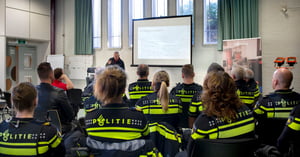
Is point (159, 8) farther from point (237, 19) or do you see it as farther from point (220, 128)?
point (220, 128)

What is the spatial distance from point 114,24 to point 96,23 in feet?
2.32

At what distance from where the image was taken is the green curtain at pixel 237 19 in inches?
253

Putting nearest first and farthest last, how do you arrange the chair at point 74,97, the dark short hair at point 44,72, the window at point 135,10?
the dark short hair at point 44,72 < the chair at point 74,97 < the window at point 135,10

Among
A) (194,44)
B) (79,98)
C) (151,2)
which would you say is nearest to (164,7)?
(151,2)

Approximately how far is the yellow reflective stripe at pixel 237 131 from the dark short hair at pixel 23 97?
126 cm

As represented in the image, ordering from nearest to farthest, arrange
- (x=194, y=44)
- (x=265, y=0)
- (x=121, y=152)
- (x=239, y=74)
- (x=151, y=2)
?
(x=121, y=152)
(x=239, y=74)
(x=265, y=0)
(x=194, y=44)
(x=151, y=2)

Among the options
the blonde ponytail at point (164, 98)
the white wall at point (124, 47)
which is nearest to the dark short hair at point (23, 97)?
the blonde ponytail at point (164, 98)

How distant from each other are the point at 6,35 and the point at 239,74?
22.9ft

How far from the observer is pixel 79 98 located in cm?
457

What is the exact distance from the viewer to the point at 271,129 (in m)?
2.21

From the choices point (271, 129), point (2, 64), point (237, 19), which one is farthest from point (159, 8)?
point (271, 129)

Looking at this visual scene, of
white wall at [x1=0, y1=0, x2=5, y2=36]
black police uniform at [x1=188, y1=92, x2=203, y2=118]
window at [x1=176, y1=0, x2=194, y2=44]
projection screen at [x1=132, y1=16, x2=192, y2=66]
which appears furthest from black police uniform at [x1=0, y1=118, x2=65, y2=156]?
white wall at [x1=0, y1=0, x2=5, y2=36]

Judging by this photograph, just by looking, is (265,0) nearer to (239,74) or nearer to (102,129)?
(239,74)

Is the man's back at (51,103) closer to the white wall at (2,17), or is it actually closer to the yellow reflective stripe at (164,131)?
the yellow reflective stripe at (164,131)
